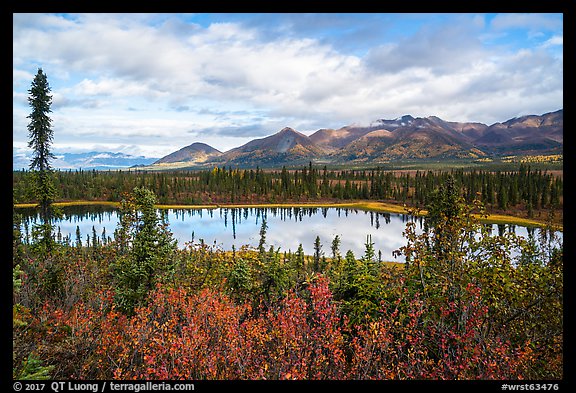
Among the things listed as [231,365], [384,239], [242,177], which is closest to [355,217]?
[384,239]

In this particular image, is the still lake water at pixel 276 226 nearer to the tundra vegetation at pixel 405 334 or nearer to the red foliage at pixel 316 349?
the red foliage at pixel 316 349

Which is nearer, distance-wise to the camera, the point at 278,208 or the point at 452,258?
the point at 452,258

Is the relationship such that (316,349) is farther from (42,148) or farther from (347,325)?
(42,148)

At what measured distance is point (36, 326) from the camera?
10.1 metres

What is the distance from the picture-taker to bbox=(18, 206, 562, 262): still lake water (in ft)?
209

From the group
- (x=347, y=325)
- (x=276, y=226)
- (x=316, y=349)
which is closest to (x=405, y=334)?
(x=347, y=325)

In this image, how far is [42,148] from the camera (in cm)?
2081

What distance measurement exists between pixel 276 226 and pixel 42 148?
6641 cm

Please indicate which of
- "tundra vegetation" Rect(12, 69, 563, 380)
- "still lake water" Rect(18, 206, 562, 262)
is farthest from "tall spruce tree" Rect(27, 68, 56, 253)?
"still lake water" Rect(18, 206, 562, 262)

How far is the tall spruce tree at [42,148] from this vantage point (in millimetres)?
19969

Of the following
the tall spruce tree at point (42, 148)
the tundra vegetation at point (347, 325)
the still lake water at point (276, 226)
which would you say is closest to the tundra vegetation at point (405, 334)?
the tundra vegetation at point (347, 325)

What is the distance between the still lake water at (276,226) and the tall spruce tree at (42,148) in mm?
32914

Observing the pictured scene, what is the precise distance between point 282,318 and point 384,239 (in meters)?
63.8

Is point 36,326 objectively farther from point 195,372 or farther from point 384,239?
point 384,239
